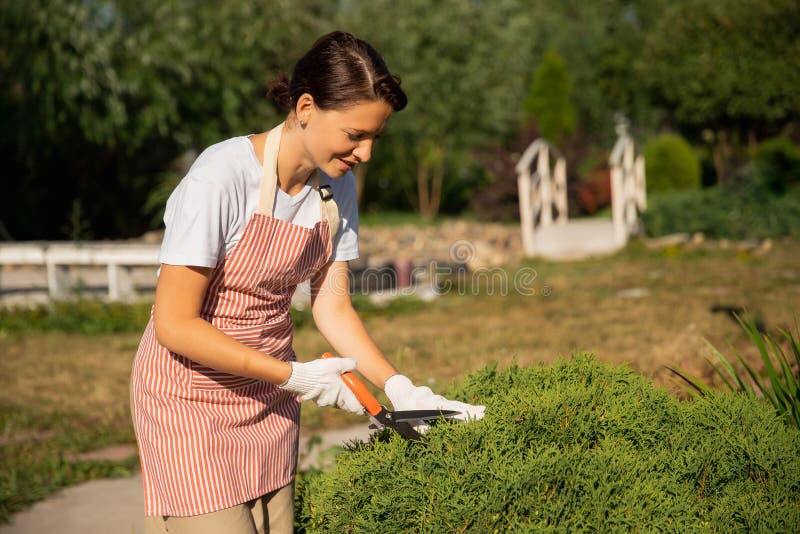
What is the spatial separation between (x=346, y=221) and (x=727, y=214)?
46.4 feet

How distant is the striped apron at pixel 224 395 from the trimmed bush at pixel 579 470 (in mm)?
268

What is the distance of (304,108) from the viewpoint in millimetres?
2244

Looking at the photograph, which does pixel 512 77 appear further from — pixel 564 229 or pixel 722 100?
pixel 564 229

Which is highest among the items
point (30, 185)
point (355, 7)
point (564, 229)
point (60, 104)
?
point (355, 7)

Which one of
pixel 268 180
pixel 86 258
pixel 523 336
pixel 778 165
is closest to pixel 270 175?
pixel 268 180

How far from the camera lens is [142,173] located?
16766mm

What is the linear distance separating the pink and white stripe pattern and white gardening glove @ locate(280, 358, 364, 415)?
0.23 meters

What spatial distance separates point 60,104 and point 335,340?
481 inches

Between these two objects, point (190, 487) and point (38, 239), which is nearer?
point (190, 487)

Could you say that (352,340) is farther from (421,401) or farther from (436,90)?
(436,90)

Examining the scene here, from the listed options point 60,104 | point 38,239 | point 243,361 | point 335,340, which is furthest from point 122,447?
point 38,239

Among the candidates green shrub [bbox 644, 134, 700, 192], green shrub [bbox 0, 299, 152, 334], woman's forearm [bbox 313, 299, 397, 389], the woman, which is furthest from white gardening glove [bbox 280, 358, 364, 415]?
green shrub [bbox 644, 134, 700, 192]

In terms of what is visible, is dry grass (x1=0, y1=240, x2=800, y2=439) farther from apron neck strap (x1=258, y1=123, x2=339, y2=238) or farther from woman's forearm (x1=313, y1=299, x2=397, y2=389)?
apron neck strap (x1=258, y1=123, x2=339, y2=238)

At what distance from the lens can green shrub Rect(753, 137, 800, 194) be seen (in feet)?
52.3
